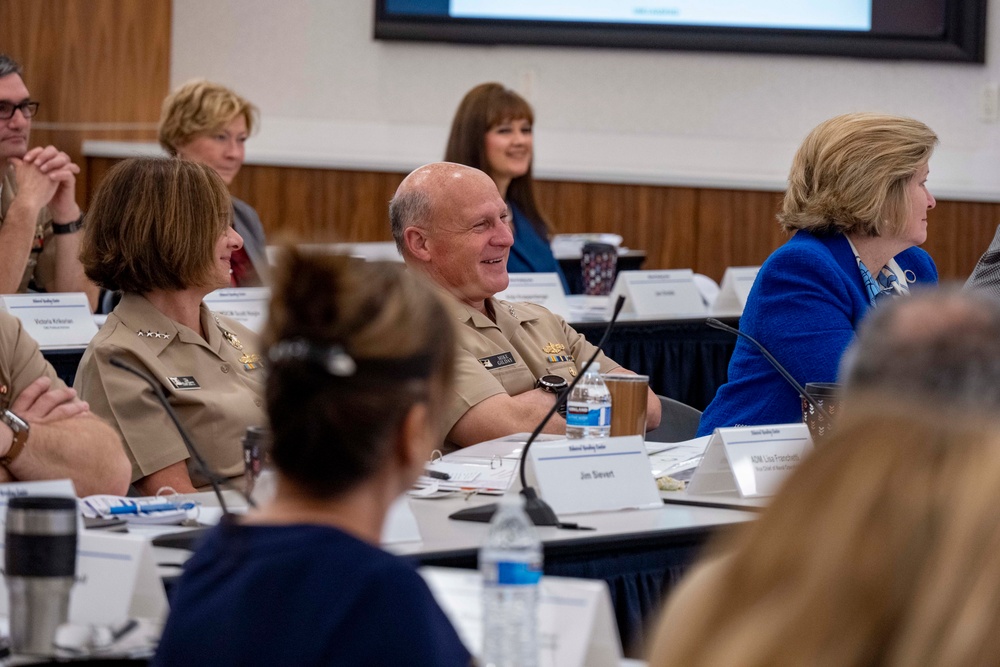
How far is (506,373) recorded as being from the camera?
10.5ft

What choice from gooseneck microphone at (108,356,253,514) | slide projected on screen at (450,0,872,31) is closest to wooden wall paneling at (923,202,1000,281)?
slide projected on screen at (450,0,872,31)

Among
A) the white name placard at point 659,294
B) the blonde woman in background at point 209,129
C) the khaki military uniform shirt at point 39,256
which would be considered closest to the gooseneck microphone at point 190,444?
the khaki military uniform shirt at point 39,256

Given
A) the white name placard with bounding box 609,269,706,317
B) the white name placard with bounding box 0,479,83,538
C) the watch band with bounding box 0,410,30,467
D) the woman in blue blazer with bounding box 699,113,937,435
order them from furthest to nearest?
the white name placard with bounding box 609,269,706,317
the woman in blue blazer with bounding box 699,113,937,435
the watch band with bounding box 0,410,30,467
the white name placard with bounding box 0,479,83,538

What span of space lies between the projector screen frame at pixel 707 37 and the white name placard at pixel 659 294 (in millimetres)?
2166

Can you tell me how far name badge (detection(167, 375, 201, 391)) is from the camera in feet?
8.63

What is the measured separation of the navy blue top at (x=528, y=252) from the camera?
5.16 metres

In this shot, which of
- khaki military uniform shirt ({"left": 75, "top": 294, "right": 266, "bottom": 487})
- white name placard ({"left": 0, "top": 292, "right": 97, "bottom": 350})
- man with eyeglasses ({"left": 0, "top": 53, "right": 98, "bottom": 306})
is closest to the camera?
khaki military uniform shirt ({"left": 75, "top": 294, "right": 266, "bottom": 487})

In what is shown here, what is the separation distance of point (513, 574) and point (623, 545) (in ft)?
2.30

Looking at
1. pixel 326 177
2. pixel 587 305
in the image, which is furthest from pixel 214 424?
pixel 326 177

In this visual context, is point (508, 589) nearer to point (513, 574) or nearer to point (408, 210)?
point (513, 574)

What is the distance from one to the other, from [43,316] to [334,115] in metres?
3.40

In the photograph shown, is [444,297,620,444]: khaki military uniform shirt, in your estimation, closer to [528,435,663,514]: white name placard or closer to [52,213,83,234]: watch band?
[528,435,663,514]: white name placard

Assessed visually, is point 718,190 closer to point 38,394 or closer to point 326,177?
point 326,177

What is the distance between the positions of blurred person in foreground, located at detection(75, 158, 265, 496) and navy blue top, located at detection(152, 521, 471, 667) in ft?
4.86
